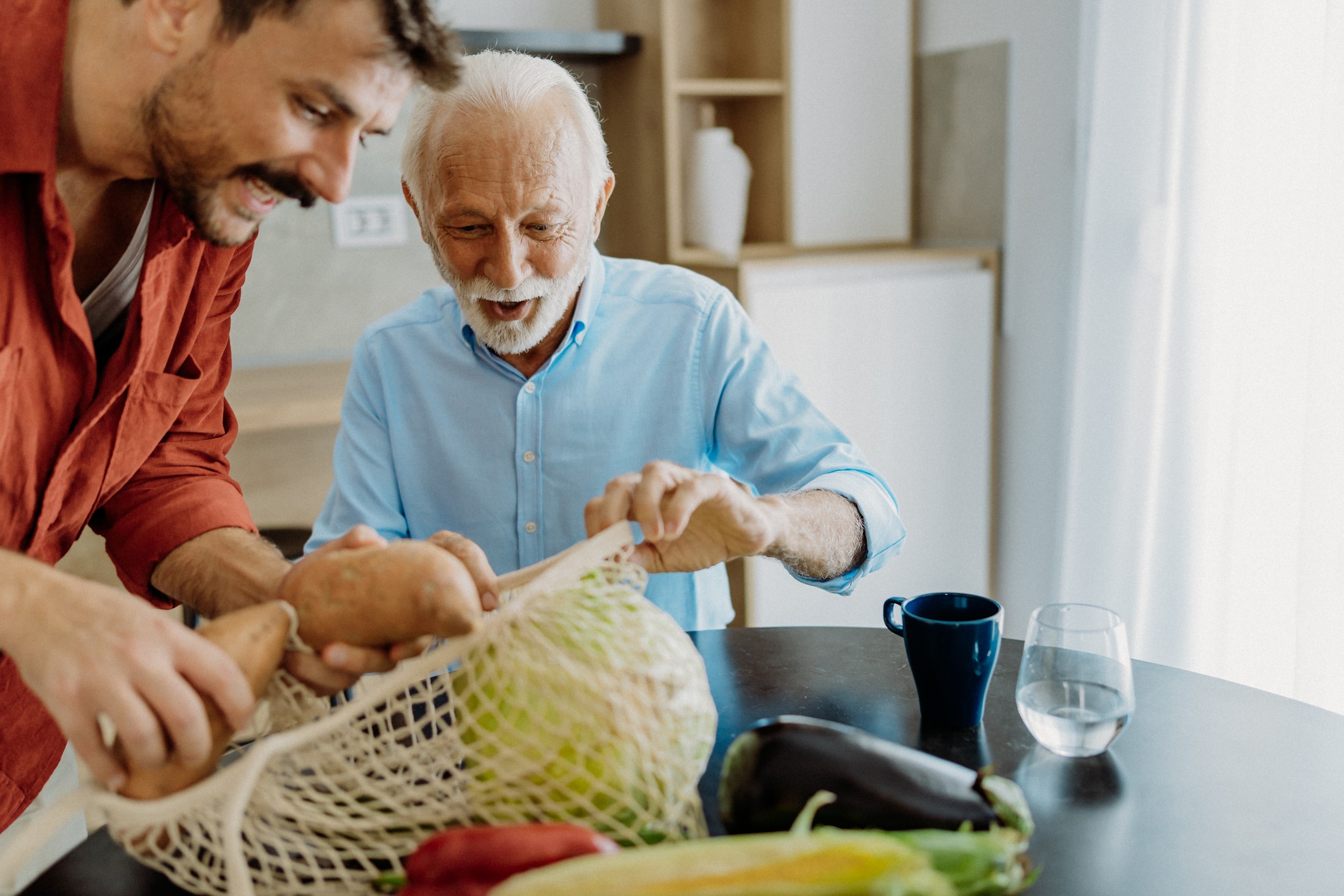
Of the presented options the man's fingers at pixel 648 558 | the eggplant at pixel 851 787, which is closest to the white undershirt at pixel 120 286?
the man's fingers at pixel 648 558

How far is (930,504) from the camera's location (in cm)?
275

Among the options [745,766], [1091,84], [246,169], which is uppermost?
[1091,84]

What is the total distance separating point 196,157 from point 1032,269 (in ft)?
7.07

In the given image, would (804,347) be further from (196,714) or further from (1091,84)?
(196,714)

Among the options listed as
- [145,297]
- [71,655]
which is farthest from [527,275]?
[71,655]

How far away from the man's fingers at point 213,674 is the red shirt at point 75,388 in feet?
1.11

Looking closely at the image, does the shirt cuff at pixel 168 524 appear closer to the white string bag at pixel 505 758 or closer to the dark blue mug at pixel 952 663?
the white string bag at pixel 505 758

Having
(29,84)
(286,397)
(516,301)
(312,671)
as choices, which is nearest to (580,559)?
(312,671)

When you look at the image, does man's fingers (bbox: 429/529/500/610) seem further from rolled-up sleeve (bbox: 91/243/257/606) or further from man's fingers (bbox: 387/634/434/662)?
rolled-up sleeve (bbox: 91/243/257/606)

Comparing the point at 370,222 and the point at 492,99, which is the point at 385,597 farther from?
the point at 370,222

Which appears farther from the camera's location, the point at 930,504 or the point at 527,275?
the point at 930,504

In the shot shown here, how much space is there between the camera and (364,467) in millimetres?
1621

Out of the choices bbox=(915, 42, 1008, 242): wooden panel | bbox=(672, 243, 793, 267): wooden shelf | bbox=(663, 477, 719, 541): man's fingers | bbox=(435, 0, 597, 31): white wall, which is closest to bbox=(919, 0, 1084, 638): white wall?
bbox=(915, 42, 1008, 242): wooden panel

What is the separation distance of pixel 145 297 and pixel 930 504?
2.05 meters
